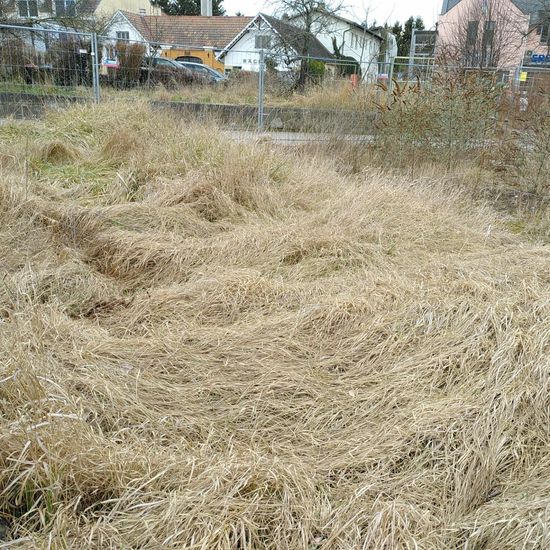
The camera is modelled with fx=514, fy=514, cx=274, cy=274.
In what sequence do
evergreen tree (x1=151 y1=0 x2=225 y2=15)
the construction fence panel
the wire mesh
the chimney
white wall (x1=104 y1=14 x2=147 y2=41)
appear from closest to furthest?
the construction fence panel
the wire mesh
white wall (x1=104 y1=14 x2=147 y2=41)
the chimney
evergreen tree (x1=151 y1=0 x2=225 y2=15)

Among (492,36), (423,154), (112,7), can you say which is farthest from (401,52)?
(423,154)

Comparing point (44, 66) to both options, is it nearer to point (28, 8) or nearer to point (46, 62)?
point (46, 62)

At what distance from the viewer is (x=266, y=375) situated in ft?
9.12

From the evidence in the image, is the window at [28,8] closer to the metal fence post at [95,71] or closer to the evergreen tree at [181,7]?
the metal fence post at [95,71]

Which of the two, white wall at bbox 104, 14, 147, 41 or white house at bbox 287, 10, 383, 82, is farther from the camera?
white wall at bbox 104, 14, 147, 41

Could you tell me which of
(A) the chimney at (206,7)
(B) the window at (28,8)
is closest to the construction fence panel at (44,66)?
(B) the window at (28,8)

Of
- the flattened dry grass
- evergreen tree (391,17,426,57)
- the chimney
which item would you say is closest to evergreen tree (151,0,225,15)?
the chimney

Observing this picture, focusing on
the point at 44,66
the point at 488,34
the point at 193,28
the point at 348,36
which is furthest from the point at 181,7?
the point at 44,66

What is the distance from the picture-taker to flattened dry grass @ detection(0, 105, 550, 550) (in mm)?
1862

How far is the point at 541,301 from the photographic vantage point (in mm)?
3164

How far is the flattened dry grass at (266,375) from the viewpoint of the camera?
186 cm

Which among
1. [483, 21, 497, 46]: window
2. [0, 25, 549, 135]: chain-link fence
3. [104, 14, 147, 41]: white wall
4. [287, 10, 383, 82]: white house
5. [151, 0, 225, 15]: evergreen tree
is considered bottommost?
[0, 25, 549, 135]: chain-link fence

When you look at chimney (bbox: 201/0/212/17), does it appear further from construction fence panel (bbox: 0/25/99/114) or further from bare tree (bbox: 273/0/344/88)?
construction fence panel (bbox: 0/25/99/114)

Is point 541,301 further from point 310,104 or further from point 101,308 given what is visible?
point 310,104
